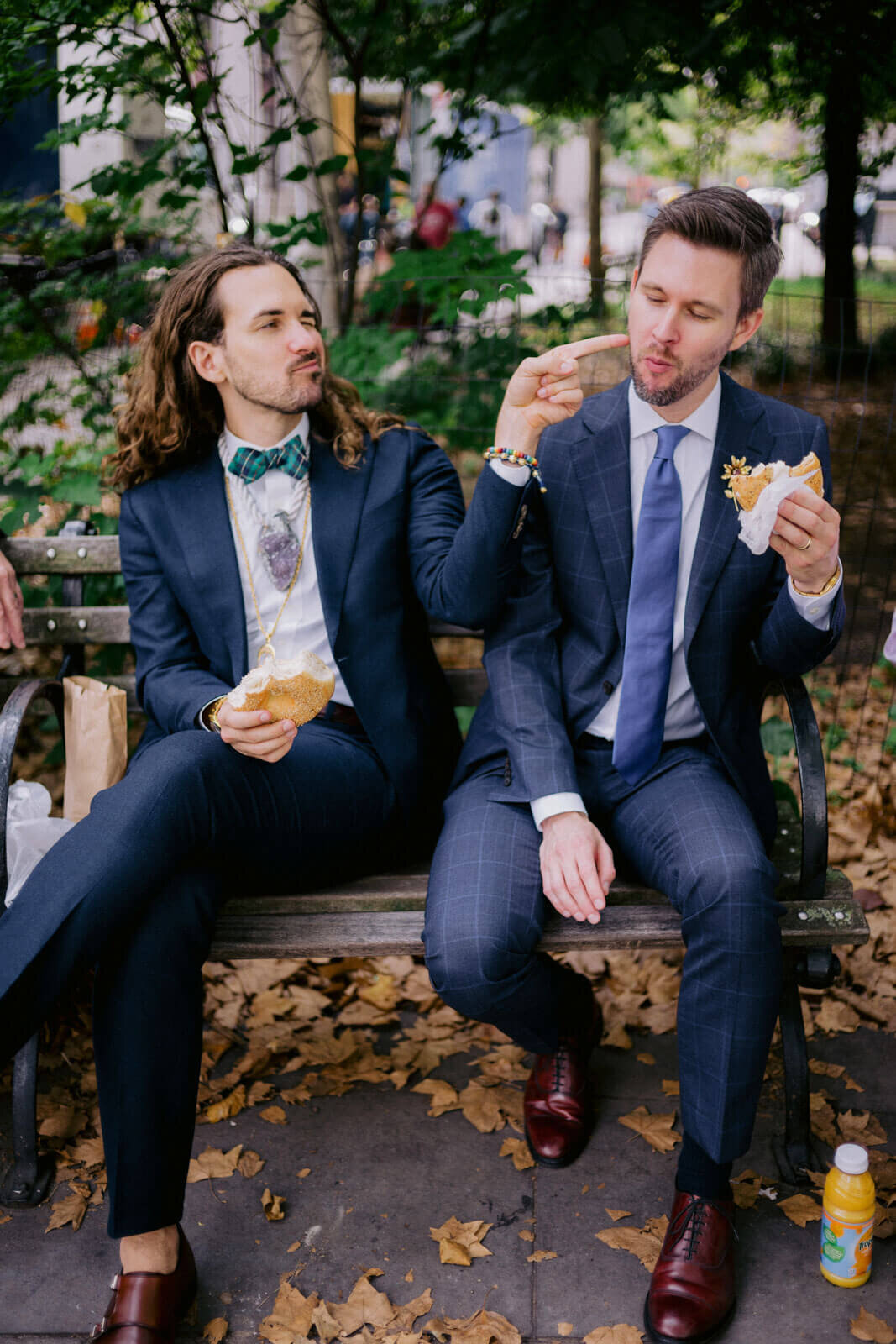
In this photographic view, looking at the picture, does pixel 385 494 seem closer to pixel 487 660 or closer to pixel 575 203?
pixel 487 660

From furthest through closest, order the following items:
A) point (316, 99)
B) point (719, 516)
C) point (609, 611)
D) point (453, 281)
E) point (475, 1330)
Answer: point (316, 99) < point (453, 281) < point (609, 611) < point (719, 516) < point (475, 1330)

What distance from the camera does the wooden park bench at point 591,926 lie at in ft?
8.49

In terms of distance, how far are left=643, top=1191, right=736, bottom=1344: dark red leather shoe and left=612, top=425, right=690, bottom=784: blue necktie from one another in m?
0.97

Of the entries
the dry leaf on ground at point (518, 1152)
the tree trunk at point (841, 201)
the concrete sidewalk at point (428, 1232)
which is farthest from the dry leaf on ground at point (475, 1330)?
the tree trunk at point (841, 201)

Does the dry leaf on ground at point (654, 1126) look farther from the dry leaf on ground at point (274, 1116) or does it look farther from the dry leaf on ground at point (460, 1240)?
the dry leaf on ground at point (274, 1116)

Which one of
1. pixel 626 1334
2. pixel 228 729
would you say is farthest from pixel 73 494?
pixel 626 1334

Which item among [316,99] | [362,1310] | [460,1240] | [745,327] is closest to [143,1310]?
[362,1310]

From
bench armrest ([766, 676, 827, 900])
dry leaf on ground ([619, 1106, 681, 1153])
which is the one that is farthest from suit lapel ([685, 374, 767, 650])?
dry leaf on ground ([619, 1106, 681, 1153])

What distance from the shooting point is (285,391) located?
9.63 ft

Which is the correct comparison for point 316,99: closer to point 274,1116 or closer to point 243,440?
point 243,440

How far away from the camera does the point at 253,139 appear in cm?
516

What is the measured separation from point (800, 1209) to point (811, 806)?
2.96ft

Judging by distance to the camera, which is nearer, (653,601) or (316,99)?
(653,601)

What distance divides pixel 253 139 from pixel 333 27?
634mm
